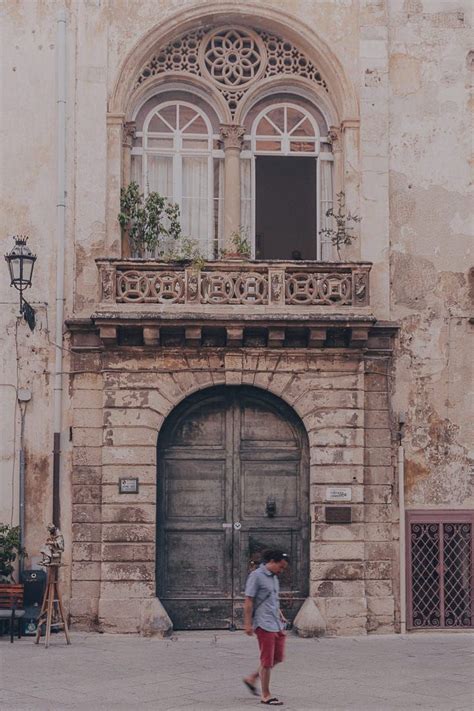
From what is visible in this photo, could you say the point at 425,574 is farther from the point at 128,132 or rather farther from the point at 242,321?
the point at 128,132

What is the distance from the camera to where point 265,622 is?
12031 mm

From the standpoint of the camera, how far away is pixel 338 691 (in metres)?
12.5

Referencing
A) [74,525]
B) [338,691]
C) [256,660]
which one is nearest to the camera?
[338,691]

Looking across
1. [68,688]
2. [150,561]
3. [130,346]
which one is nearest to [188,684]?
[68,688]

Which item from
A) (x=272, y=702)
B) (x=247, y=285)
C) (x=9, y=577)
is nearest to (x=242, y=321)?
(x=247, y=285)

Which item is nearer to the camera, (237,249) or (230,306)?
(230,306)

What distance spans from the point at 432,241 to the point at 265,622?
7.99 meters

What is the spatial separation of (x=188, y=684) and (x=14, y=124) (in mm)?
8912

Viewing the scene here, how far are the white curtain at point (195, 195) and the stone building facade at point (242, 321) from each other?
34mm

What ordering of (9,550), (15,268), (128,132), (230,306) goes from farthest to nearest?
(128,132) → (230,306) → (15,268) → (9,550)

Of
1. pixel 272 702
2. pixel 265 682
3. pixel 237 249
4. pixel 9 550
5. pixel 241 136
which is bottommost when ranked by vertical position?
pixel 272 702

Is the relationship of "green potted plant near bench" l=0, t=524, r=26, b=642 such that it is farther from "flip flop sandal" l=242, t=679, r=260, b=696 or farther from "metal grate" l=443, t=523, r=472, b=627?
"metal grate" l=443, t=523, r=472, b=627

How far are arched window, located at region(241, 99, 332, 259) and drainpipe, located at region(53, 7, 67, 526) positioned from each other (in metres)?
2.78

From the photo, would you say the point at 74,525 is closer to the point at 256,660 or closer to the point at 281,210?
the point at 256,660
